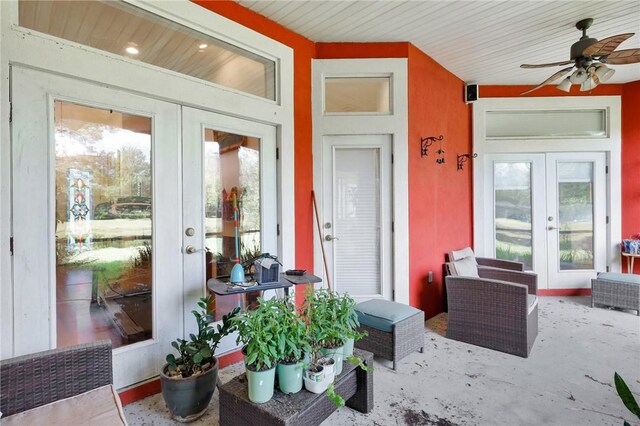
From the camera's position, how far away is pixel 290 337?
61.7 inches

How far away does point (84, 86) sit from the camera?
194 centimetres

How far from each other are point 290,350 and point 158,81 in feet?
6.42

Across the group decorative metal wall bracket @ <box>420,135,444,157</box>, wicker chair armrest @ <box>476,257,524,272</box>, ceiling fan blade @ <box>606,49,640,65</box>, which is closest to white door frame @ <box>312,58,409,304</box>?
decorative metal wall bracket @ <box>420,135,444,157</box>

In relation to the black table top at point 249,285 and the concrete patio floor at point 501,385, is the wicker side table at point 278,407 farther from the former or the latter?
the black table top at point 249,285

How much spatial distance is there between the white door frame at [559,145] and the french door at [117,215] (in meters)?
3.40

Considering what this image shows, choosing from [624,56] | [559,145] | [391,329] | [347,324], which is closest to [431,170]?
[624,56]

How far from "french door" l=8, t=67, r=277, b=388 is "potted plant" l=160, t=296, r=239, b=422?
38 centimetres

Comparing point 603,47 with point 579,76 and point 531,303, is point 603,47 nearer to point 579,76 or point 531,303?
point 579,76

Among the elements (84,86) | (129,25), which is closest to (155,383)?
(84,86)

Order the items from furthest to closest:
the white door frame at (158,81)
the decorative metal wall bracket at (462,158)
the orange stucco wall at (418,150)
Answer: the decorative metal wall bracket at (462,158) → the orange stucco wall at (418,150) → the white door frame at (158,81)

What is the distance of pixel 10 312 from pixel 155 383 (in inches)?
38.6

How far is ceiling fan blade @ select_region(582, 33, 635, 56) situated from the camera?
251 cm

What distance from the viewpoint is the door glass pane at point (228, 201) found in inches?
100

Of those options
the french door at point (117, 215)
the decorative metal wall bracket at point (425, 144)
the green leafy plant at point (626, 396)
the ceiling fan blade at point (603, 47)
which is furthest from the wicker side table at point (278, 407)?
the ceiling fan blade at point (603, 47)
